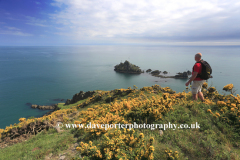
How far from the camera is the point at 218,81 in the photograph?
2697 inches

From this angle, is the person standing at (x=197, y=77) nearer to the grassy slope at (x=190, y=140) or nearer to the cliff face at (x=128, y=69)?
the grassy slope at (x=190, y=140)

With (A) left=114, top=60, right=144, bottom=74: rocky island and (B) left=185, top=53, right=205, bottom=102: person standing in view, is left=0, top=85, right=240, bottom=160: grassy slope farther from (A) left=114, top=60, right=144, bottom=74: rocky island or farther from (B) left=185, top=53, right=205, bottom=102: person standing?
(A) left=114, top=60, right=144, bottom=74: rocky island

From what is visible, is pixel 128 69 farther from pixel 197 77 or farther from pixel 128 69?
pixel 197 77

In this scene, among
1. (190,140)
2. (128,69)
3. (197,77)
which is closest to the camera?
(190,140)

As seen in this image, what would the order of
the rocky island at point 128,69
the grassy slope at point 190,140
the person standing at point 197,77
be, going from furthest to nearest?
the rocky island at point 128,69, the person standing at point 197,77, the grassy slope at point 190,140

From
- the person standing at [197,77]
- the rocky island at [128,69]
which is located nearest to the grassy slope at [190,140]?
the person standing at [197,77]

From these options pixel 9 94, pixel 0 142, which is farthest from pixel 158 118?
pixel 9 94

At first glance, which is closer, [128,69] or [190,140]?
[190,140]

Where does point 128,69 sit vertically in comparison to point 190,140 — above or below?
below

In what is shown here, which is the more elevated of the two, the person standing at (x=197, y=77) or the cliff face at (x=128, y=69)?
the person standing at (x=197, y=77)

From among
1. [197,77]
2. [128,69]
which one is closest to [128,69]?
[128,69]

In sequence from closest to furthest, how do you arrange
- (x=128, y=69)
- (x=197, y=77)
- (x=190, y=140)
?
(x=190, y=140) < (x=197, y=77) < (x=128, y=69)

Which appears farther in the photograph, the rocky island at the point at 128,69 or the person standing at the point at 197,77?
the rocky island at the point at 128,69

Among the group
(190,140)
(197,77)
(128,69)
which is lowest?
(128,69)
